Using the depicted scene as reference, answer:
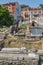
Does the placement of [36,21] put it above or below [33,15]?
above

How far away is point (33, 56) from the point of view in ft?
19.8

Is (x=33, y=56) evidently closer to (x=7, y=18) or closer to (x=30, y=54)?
(x=30, y=54)

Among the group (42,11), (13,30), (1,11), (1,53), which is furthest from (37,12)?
(1,53)

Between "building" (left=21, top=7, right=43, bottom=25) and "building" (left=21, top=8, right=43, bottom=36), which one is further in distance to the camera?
"building" (left=21, top=7, right=43, bottom=25)

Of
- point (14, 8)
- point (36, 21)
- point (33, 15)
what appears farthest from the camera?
point (14, 8)

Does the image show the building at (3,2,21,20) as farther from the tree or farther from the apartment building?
Result: the tree

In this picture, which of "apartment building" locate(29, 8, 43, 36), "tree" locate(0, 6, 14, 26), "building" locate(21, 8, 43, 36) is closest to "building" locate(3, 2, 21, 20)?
"building" locate(21, 8, 43, 36)

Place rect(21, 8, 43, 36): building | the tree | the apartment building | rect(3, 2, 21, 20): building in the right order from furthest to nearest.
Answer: rect(3, 2, 21, 20): building < rect(21, 8, 43, 36): building < the tree < the apartment building

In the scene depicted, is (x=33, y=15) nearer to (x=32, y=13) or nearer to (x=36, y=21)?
(x=32, y=13)

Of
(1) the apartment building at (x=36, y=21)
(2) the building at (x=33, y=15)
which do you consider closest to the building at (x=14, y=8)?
(2) the building at (x=33, y=15)

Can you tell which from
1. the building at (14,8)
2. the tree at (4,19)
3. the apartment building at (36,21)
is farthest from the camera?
the building at (14,8)

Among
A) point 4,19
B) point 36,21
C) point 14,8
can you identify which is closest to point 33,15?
point 14,8

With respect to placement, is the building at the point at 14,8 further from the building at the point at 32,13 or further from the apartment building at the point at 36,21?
the apartment building at the point at 36,21

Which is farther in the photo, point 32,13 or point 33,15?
point 32,13
